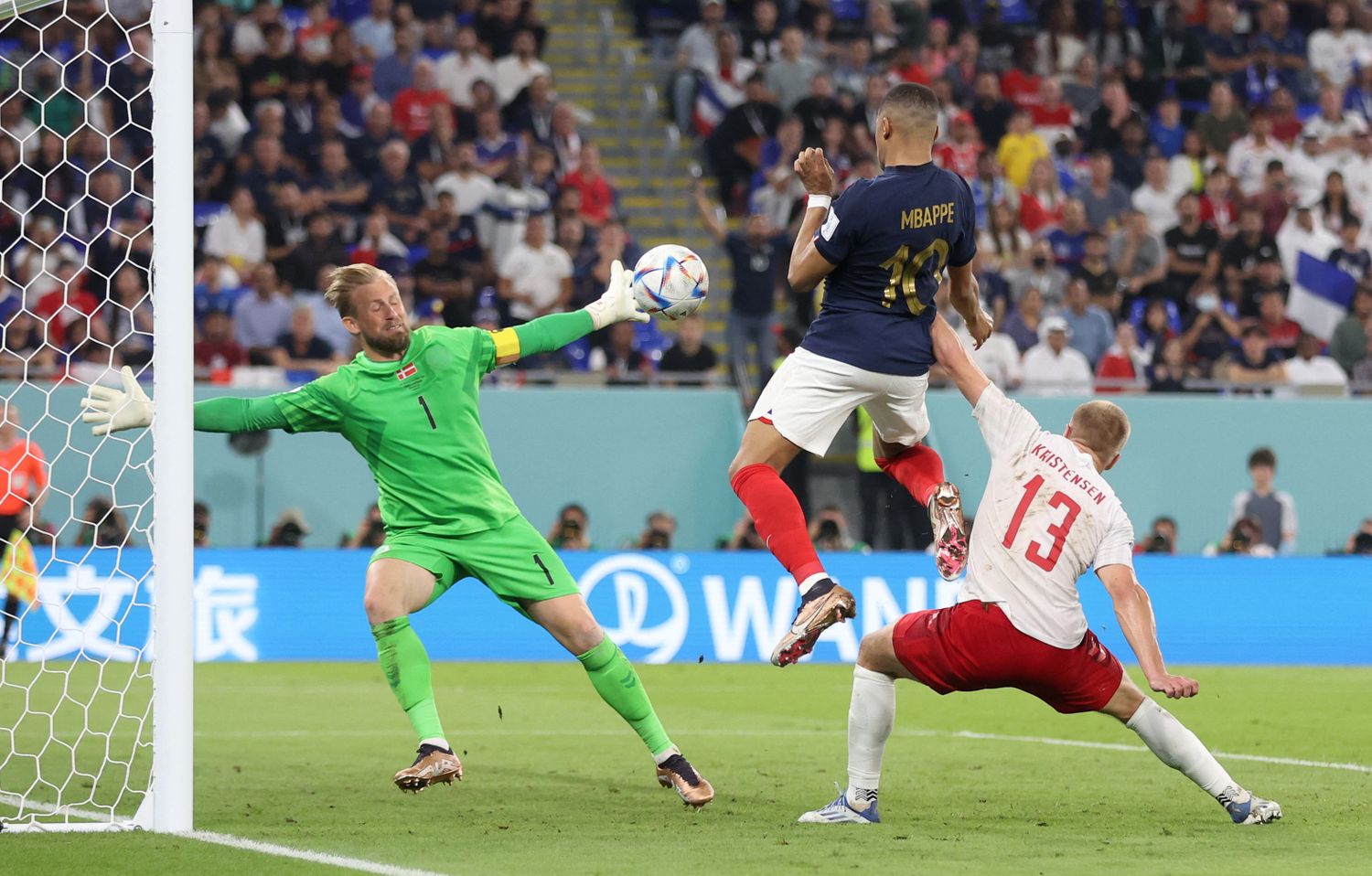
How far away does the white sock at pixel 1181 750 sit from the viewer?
6855mm

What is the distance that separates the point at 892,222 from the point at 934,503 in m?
1.14

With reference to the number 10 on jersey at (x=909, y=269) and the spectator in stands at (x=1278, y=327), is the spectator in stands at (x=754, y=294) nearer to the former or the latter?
the spectator in stands at (x=1278, y=327)

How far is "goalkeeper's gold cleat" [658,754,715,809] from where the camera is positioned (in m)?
7.29

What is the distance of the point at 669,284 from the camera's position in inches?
295

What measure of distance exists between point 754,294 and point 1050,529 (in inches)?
436


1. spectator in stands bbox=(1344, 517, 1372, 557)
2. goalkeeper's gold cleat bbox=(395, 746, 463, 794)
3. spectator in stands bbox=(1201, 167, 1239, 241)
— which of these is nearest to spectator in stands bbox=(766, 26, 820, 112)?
spectator in stands bbox=(1201, 167, 1239, 241)

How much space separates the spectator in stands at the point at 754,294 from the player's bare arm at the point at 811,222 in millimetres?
10065

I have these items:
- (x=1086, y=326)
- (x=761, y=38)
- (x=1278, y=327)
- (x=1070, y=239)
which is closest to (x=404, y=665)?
(x=1086, y=326)

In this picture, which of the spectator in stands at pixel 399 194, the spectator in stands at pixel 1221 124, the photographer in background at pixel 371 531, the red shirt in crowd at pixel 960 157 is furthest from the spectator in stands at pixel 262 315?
the spectator in stands at pixel 1221 124

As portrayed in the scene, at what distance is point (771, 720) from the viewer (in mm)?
11375

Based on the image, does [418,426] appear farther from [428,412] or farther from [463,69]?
[463,69]

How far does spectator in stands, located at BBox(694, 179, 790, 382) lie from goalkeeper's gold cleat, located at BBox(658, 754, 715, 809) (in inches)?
399

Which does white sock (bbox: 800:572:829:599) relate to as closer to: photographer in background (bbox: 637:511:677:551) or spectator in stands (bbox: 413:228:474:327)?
photographer in background (bbox: 637:511:677:551)

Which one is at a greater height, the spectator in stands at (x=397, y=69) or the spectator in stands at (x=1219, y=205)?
the spectator in stands at (x=397, y=69)
